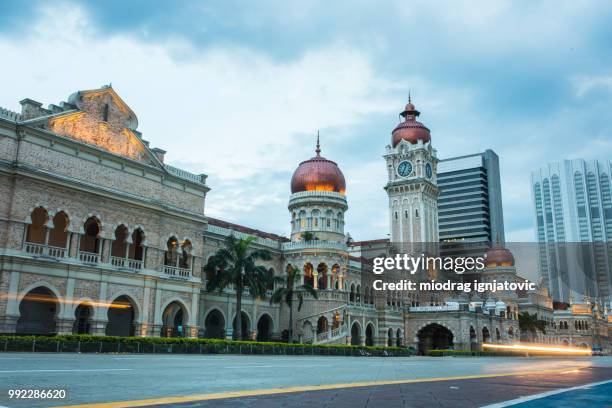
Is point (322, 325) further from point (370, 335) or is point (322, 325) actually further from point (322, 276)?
point (370, 335)

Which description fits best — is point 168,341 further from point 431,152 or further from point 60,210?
point 431,152

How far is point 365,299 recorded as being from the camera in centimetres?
6022

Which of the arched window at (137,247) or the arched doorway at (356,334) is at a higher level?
the arched window at (137,247)

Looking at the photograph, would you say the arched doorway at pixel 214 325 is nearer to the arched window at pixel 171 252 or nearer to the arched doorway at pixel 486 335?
the arched window at pixel 171 252

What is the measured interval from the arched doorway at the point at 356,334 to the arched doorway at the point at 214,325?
12.8 metres

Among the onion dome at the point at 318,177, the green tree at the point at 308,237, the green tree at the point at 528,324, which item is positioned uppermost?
the onion dome at the point at 318,177

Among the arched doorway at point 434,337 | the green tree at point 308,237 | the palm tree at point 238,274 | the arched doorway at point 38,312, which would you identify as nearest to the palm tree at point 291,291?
the green tree at point 308,237

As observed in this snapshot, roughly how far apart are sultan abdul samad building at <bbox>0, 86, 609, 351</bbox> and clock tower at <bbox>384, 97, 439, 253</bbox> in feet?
70.7

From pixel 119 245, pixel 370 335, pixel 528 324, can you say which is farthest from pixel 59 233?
pixel 528 324

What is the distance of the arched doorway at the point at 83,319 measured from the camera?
3246cm

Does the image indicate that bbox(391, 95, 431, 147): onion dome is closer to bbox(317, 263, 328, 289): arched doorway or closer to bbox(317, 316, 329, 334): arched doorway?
bbox(317, 263, 328, 289): arched doorway

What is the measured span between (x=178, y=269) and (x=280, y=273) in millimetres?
15500

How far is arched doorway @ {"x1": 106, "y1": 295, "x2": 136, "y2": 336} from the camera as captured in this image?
36.2 meters

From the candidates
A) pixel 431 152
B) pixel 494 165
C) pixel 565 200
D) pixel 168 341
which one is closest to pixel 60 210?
pixel 168 341
